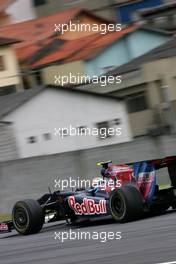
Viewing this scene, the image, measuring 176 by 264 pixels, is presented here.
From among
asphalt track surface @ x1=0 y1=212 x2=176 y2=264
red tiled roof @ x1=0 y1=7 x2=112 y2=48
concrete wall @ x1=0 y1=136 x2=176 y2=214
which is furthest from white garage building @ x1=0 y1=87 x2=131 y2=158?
asphalt track surface @ x1=0 y1=212 x2=176 y2=264

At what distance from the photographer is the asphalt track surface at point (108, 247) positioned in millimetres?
7875

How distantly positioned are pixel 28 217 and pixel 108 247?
3.15m

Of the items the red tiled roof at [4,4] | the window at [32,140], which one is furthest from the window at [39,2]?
the window at [32,140]

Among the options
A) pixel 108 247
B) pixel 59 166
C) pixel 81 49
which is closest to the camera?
pixel 108 247

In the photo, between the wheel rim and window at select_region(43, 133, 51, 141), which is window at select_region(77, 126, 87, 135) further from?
the wheel rim

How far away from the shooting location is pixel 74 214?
12.3 m

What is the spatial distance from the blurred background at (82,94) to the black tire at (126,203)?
7792 mm

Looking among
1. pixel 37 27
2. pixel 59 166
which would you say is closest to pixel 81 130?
pixel 59 166

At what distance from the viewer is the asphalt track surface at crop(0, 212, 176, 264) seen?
7.88 meters

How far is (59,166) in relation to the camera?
25078 mm

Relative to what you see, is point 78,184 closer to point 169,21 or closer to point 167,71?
point 167,71

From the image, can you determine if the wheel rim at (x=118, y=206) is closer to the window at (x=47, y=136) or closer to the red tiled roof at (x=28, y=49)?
the window at (x=47, y=136)

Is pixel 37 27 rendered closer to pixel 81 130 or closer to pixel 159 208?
pixel 81 130

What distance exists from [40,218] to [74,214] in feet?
1.93
